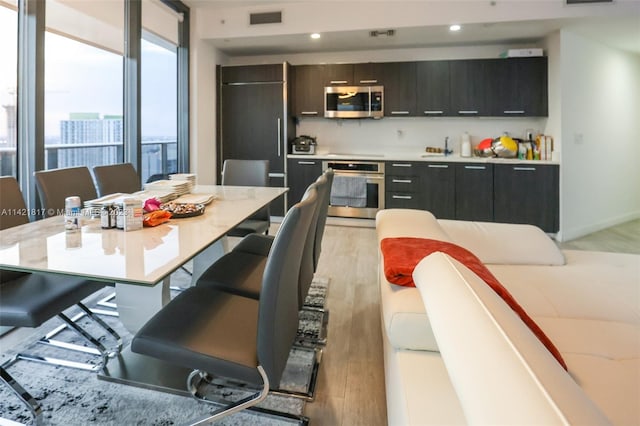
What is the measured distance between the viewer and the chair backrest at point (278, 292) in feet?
3.87

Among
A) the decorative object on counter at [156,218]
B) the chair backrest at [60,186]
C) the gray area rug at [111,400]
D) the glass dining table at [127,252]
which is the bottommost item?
→ the gray area rug at [111,400]

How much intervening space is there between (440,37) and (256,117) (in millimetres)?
2563

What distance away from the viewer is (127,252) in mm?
1362

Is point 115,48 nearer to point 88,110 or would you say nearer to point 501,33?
point 88,110

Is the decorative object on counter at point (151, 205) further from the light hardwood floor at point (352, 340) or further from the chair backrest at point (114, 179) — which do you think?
the light hardwood floor at point (352, 340)

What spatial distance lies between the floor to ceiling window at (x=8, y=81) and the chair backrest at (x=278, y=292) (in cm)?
249

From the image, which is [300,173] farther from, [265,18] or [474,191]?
[474,191]

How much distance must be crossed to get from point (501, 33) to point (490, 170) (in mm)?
1599

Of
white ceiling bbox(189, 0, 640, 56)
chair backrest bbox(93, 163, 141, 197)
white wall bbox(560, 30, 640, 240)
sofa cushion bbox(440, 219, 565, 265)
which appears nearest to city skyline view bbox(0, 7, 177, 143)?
chair backrest bbox(93, 163, 141, 197)

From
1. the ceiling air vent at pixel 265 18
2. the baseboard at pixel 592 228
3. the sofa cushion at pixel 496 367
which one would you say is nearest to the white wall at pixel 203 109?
the ceiling air vent at pixel 265 18

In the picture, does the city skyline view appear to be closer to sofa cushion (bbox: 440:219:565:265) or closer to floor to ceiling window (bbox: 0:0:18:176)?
floor to ceiling window (bbox: 0:0:18:176)

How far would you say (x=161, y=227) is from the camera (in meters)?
1.73

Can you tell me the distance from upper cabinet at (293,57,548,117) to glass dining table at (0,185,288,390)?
3.49 m

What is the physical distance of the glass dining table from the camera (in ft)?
3.91
